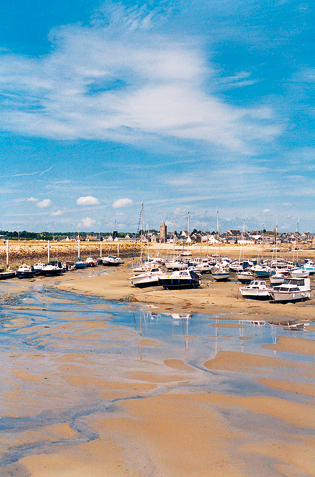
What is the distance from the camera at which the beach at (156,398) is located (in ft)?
27.9

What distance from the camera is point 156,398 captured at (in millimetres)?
12102

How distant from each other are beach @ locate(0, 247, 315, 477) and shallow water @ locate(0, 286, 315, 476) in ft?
0.16

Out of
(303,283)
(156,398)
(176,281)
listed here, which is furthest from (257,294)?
(156,398)

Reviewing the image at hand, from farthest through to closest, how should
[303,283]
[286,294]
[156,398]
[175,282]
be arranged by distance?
[175,282] < [303,283] < [286,294] < [156,398]

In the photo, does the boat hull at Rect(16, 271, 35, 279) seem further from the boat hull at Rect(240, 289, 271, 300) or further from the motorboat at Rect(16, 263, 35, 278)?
the boat hull at Rect(240, 289, 271, 300)

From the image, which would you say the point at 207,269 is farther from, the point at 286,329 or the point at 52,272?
the point at 286,329

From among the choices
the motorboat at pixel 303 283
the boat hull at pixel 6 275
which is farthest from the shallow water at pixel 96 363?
the boat hull at pixel 6 275

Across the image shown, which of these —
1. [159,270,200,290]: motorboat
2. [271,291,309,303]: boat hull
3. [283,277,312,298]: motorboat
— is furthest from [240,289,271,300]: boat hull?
[159,270,200,290]: motorboat

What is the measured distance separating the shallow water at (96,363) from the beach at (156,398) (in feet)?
0.16

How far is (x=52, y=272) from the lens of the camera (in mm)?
56844

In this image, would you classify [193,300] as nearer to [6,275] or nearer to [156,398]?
[156,398]

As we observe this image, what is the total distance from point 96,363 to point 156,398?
171 inches

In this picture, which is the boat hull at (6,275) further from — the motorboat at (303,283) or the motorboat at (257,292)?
the motorboat at (303,283)

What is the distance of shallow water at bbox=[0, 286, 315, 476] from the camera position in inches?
407
